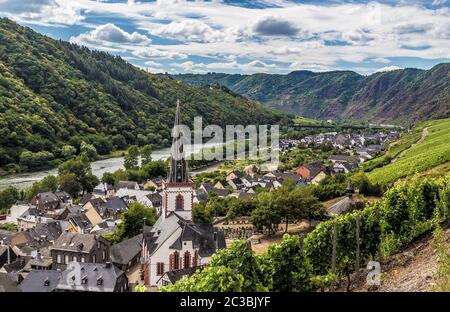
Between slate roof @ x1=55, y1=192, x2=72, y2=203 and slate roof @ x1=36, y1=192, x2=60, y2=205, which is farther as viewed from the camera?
slate roof @ x1=55, y1=192, x2=72, y2=203

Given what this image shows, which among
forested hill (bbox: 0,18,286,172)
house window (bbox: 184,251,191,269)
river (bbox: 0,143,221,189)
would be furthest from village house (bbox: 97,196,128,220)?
forested hill (bbox: 0,18,286,172)

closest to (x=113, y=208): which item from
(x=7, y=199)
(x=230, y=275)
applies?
(x=7, y=199)

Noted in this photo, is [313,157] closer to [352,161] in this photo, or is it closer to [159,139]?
[352,161]

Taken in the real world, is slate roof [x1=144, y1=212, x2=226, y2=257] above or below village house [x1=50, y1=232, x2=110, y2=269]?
above

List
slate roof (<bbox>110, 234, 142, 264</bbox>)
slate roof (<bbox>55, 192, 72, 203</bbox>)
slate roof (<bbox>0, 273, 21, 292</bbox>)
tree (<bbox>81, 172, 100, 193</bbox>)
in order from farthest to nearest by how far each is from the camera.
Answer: tree (<bbox>81, 172, 100, 193</bbox>), slate roof (<bbox>55, 192, 72, 203</bbox>), slate roof (<bbox>110, 234, 142, 264</bbox>), slate roof (<bbox>0, 273, 21, 292</bbox>)

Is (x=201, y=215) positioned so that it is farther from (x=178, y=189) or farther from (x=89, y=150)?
(x=89, y=150)

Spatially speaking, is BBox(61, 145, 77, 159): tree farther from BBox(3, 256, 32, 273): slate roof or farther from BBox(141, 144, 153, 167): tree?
BBox(3, 256, 32, 273): slate roof
